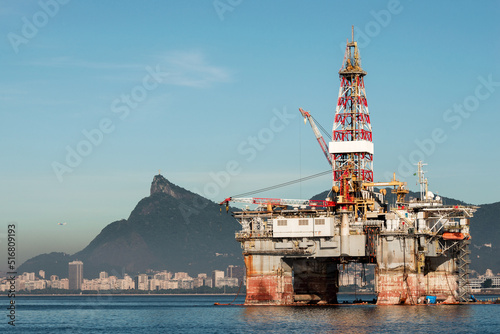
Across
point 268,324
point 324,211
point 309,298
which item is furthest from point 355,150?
point 268,324

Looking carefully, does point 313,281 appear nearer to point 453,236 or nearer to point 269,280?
point 269,280

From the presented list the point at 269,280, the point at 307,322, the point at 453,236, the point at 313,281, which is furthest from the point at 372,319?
the point at 313,281

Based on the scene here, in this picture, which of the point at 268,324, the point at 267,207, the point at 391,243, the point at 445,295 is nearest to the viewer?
the point at 268,324

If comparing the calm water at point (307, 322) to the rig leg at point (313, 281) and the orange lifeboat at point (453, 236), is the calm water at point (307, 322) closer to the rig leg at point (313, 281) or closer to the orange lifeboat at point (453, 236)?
the rig leg at point (313, 281)

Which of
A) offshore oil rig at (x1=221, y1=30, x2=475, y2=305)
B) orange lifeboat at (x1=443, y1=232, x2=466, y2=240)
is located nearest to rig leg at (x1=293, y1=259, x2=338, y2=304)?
offshore oil rig at (x1=221, y1=30, x2=475, y2=305)

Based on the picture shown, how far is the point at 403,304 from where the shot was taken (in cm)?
10456

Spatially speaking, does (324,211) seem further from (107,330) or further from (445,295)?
(107,330)

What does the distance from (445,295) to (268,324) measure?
38.4 meters

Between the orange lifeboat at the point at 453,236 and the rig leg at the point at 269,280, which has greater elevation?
the orange lifeboat at the point at 453,236

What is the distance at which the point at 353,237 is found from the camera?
104625 millimetres

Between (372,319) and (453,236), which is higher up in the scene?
(453,236)

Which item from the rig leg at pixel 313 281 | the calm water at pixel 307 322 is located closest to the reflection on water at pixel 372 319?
the calm water at pixel 307 322

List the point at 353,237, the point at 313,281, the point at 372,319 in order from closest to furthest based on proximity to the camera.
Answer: the point at 372,319
the point at 353,237
the point at 313,281

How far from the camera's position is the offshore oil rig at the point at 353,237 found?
103625 millimetres
